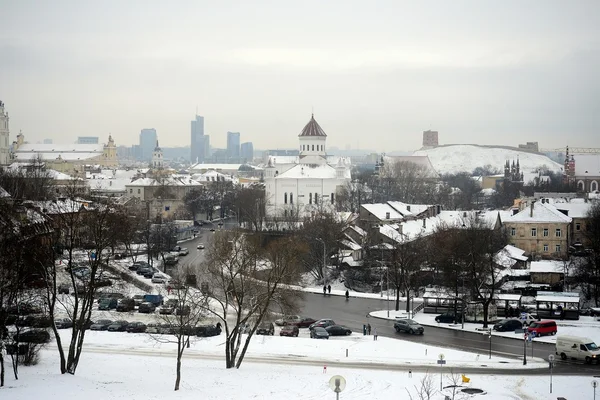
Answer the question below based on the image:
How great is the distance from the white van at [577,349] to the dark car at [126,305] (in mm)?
21712

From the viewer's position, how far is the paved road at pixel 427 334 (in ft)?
97.2

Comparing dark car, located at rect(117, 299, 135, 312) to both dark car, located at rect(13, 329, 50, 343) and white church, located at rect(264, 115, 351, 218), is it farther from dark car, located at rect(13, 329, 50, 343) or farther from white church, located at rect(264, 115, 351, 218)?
white church, located at rect(264, 115, 351, 218)

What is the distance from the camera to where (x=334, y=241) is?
57625mm

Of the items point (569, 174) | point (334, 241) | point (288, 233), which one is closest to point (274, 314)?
point (334, 241)

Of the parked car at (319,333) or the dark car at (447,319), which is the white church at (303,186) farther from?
the parked car at (319,333)

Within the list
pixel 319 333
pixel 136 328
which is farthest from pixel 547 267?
pixel 136 328

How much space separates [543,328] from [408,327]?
599 cm

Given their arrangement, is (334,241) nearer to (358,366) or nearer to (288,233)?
(288,233)

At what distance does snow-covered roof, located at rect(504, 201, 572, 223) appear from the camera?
58844 millimetres

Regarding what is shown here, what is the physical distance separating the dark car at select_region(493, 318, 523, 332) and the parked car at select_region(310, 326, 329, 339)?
8.11 meters

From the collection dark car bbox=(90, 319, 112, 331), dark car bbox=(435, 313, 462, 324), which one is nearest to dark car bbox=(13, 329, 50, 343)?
dark car bbox=(90, 319, 112, 331)

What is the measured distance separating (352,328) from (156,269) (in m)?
21.2

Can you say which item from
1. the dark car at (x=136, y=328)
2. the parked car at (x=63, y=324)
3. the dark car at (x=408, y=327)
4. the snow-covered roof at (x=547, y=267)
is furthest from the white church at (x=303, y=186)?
the parked car at (x=63, y=324)

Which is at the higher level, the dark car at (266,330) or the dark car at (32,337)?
the dark car at (32,337)
